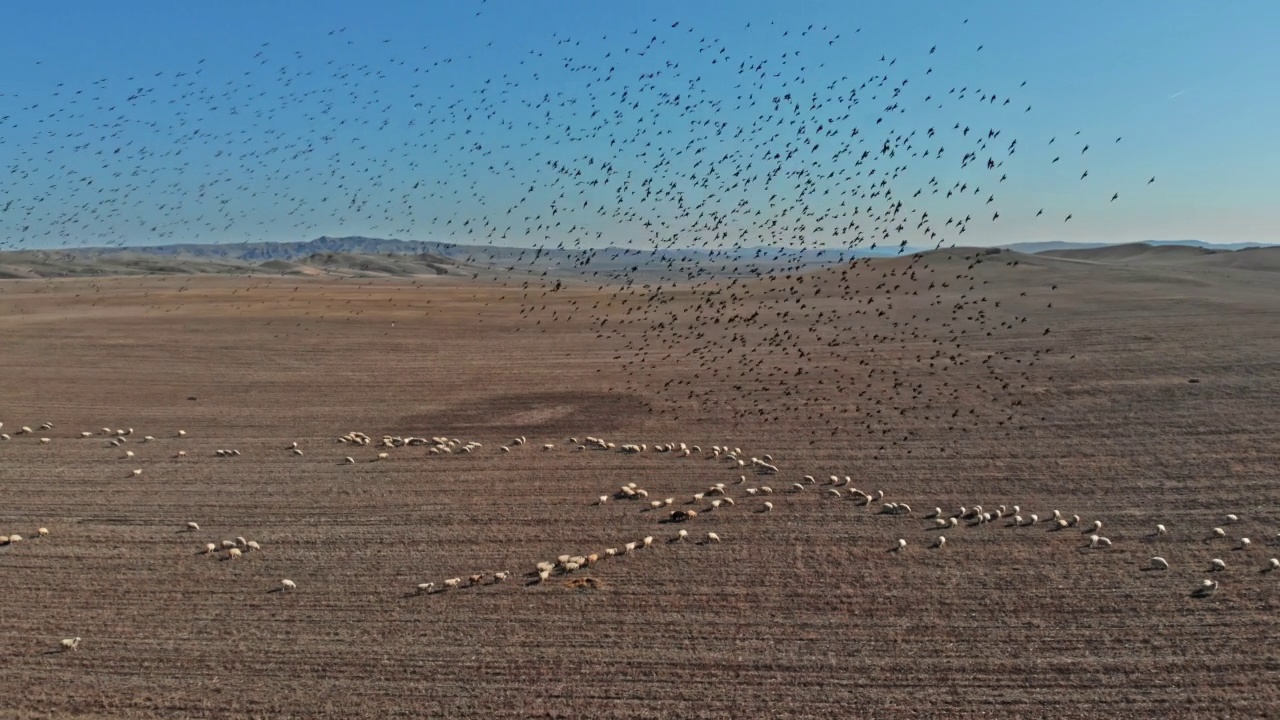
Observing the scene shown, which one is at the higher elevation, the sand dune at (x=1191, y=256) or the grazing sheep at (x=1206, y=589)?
the sand dune at (x=1191, y=256)

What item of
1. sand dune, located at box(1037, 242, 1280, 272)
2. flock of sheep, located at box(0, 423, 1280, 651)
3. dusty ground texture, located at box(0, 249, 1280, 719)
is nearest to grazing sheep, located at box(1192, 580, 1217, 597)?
flock of sheep, located at box(0, 423, 1280, 651)

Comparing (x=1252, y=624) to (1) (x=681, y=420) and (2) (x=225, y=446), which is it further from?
(2) (x=225, y=446)

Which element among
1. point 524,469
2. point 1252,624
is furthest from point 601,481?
point 1252,624

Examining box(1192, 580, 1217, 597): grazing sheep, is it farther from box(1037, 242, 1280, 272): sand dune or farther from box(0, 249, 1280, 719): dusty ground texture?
box(1037, 242, 1280, 272): sand dune

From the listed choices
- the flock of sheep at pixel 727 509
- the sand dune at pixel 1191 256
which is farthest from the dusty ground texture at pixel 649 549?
the sand dune at pixel 1191 256

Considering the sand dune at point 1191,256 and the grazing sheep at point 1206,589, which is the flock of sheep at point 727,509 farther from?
the sand dune at point 1191,256

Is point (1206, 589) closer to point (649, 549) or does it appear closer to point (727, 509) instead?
point (727, 509)

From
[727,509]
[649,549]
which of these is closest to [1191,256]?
[727,509]
